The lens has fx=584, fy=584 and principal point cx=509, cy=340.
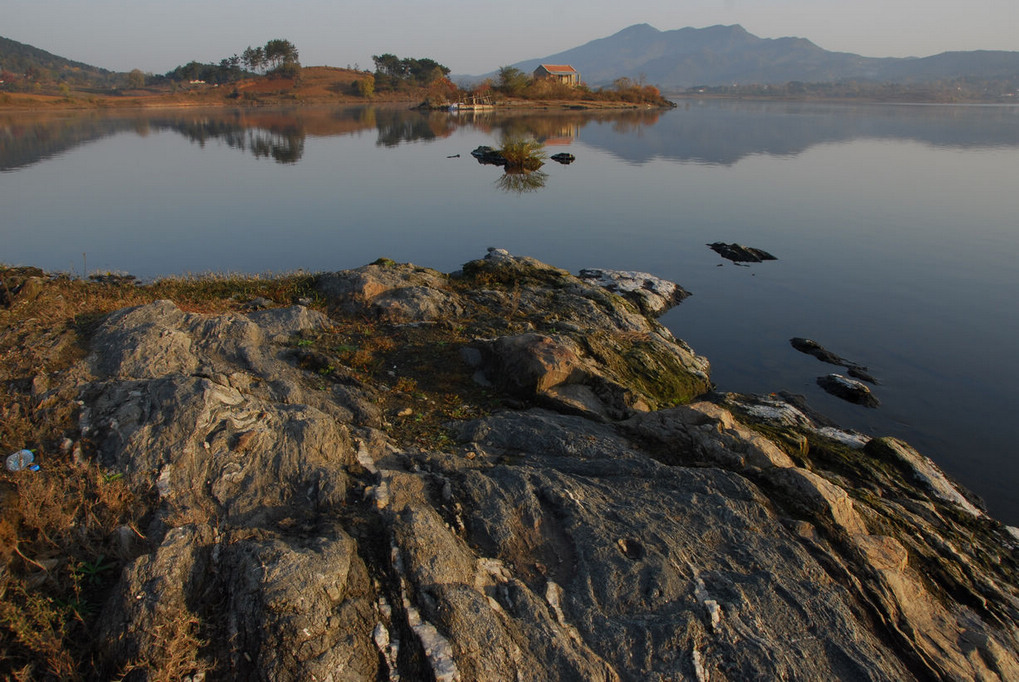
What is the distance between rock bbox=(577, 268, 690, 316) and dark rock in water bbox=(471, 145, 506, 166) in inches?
797

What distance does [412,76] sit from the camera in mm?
130625

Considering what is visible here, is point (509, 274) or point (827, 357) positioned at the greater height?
point (509, 274)

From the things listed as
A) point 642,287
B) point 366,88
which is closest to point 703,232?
point 642,287

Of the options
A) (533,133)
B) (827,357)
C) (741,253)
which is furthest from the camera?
(533,133)

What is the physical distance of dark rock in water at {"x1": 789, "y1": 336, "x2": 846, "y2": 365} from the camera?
12830mm

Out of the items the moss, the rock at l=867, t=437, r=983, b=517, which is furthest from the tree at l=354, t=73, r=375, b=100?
the rock at l=867, t=437, r=983, b=517

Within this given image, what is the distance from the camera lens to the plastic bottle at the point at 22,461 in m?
4.72

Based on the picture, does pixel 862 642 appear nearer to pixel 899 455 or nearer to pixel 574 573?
pixel 574 573

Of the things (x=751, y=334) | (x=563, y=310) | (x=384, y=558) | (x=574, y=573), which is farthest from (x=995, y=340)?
(x=384, y=558)

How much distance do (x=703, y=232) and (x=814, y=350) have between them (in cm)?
1001

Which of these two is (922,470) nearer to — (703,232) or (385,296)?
(385,296)

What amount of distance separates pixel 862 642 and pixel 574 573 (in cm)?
215

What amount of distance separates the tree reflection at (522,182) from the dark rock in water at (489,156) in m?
2.65

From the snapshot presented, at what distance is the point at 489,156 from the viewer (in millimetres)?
37062
